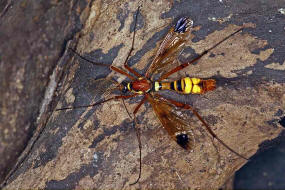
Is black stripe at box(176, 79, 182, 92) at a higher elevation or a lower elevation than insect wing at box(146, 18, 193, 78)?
lower

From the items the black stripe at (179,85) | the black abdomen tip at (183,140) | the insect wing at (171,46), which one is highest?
the insect wing at (171,46)

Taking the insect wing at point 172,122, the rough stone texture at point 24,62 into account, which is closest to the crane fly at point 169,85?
the insect wing at point 172,122

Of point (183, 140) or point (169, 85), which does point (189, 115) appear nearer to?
point (183, 140)

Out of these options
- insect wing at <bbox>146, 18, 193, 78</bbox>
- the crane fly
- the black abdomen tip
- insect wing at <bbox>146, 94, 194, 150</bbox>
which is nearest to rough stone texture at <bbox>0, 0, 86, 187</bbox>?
the crane fly

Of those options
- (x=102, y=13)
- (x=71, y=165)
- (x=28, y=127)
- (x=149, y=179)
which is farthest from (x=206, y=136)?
(x=28, y=127)

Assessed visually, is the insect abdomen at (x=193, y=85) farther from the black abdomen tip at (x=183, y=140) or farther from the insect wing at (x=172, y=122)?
the black abdomen tip at (x=183, y=140)

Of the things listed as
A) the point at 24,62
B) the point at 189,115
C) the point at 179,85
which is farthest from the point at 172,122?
the point at 24,62

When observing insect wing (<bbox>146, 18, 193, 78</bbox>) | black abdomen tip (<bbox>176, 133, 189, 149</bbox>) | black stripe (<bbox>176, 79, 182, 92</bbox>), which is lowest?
black abdomen tip (<bbox>176, 133, 189, 149</bbox>)

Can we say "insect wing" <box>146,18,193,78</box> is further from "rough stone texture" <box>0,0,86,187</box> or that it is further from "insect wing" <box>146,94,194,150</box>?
"rough stone texture" <box>0,0,86,187</box>

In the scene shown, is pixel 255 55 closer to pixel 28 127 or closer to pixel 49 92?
pixel 49 92
